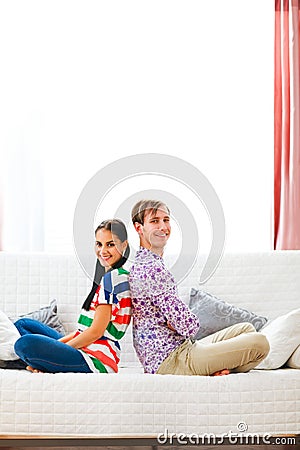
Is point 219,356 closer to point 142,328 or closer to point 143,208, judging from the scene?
point 142,328

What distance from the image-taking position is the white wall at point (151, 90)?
366cm

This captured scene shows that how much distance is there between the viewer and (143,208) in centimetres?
253

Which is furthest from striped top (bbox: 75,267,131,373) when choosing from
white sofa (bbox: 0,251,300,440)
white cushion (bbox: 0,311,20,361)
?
white cushion (bbox: 0,311,20,361)

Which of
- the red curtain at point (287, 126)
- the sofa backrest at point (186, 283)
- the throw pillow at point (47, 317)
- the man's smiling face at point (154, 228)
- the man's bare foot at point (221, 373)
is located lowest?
the man's bare foot at point (221, 373)

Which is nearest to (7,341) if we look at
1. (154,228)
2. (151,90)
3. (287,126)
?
(154,228)

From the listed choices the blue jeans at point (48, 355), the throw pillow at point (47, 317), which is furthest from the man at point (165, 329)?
the throw pillow at point (47, 317)

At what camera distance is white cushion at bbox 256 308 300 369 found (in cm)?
258

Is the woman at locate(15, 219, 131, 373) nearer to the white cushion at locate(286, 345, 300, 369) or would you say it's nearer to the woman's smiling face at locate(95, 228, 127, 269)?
the woman's smiling face at locate(95, 228, 127, 269)

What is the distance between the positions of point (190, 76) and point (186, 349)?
1.78 meters

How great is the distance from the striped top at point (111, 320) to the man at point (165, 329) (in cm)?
4

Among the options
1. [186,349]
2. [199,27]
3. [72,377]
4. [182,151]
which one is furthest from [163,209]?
[199,27]

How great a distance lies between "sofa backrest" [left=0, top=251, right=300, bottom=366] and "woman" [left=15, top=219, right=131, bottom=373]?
1.96 ft

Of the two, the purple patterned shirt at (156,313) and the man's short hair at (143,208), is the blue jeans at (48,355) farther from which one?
the man's short hair at (143,208)

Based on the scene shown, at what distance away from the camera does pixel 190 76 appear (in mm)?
3711
